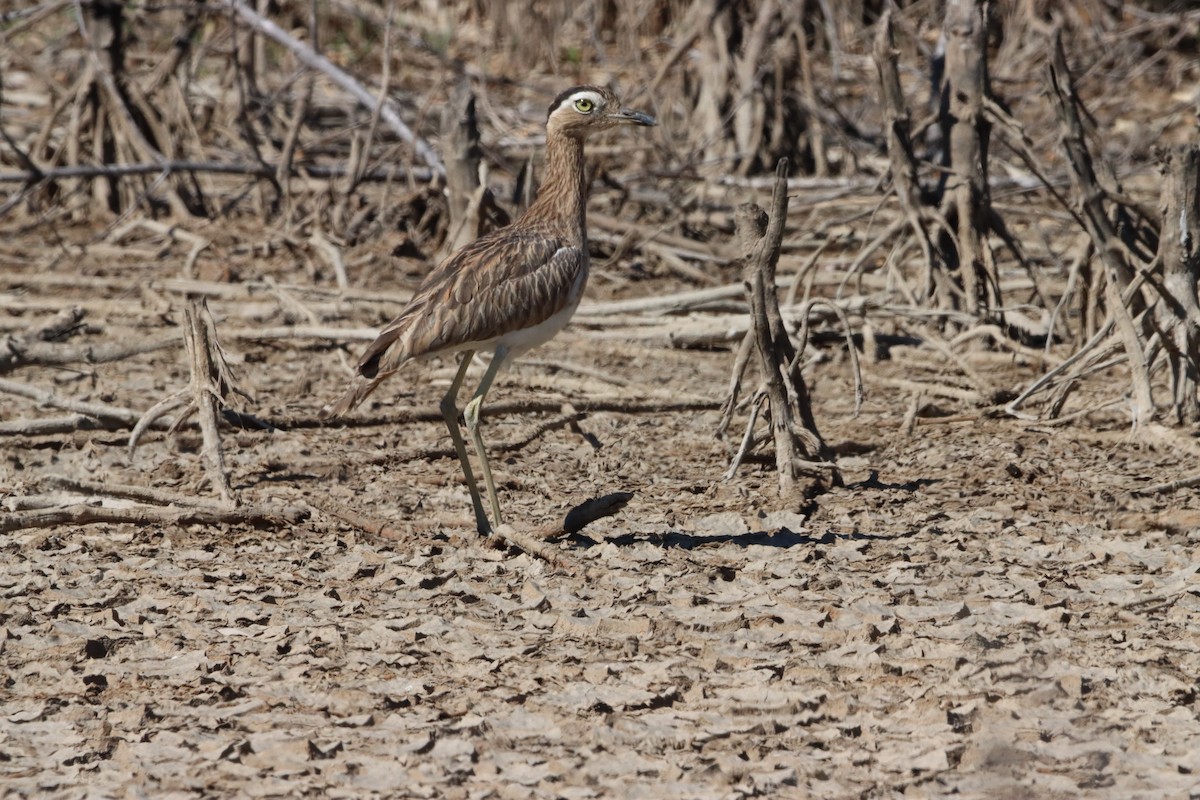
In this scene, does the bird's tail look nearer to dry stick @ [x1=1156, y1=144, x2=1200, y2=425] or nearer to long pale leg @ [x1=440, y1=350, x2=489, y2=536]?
long pale leg @ [x1=440, y1=350, x2=489, y2=536]

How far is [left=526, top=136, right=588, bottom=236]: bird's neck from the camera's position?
6319 millimetres

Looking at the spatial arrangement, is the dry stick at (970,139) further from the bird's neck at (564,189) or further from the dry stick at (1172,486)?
the bird's neck at (564,189)

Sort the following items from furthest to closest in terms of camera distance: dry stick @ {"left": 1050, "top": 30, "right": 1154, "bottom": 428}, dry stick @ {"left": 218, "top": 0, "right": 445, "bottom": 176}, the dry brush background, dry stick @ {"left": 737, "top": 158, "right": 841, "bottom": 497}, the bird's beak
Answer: dry stick @ {"left": 218, "top": 0, "right": 445, "bottom": 176} < dry stick @ {"left": 1050, "top": 30, "right": 1154, "bottom": 428} < the bird's beak < dry stick @ {"left": 737, "top": 158, "right": 841, "bottom": 497} < the dry brush background

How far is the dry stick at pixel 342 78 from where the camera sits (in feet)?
34.3

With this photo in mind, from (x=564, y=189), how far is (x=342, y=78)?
4851 mm

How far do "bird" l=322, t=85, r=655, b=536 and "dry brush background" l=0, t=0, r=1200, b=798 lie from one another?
49 cm

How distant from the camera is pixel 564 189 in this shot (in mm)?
6383

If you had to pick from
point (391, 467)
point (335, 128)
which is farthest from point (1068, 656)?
point (335, 128)

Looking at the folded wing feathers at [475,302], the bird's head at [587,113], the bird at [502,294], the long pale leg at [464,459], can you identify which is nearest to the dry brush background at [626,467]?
the long pale leg at [464,459]

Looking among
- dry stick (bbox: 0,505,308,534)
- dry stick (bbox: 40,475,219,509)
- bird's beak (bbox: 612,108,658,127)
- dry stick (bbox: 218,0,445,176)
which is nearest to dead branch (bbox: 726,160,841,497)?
bird's beak (bbox: 612,108,658,127)

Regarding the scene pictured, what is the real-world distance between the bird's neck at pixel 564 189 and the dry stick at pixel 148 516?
5.14ft

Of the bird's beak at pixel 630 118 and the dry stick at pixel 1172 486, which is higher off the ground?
the bird's beak at pixel 630 118

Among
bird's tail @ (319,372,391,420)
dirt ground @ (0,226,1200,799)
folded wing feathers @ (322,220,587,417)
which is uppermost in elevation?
folded wing feathers @ (322,220,587,417)

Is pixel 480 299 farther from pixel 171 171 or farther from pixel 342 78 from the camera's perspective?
pixel 171 171
